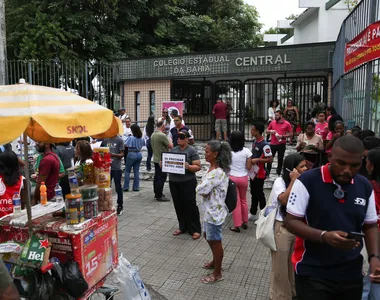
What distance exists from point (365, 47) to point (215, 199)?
3.95 m

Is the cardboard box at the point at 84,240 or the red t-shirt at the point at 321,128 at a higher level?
the red t-shirt at the point at 321,128

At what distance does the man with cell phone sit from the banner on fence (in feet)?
12.9

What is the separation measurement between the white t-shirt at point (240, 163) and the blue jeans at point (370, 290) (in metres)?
3.22

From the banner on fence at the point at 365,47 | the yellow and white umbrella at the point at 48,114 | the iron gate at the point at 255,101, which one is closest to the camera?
the yellow and white umbrella at the point at 48,114

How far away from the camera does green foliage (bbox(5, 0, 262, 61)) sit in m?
17.2

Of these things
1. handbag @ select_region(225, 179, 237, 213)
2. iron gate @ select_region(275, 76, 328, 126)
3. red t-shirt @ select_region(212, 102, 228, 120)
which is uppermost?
iron gate @ select_region(275, 76, 328, 126)

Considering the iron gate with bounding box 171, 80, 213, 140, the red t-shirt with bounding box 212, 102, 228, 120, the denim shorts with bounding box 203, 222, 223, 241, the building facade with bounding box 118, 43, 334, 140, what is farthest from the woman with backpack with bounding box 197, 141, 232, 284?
the iron gate with bounding box 171, 80, 213, 140

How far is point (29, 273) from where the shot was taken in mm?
3107

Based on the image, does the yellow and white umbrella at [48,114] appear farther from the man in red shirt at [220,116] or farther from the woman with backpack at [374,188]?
the man in red shirt at [220,116]

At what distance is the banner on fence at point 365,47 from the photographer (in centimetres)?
553

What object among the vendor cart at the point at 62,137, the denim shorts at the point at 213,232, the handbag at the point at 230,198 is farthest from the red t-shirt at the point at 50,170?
the handbag at the point at 230,198

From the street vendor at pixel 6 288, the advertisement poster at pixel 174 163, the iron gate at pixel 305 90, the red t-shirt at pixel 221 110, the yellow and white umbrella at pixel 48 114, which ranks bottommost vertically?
the street vendor at pixel 6 288

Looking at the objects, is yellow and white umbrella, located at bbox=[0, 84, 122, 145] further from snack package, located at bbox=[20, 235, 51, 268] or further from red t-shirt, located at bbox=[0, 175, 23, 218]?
red t-shirt, located at bbox=[0, 175, 23, 218]

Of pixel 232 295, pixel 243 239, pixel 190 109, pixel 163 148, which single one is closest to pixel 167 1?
pixel 190 109
